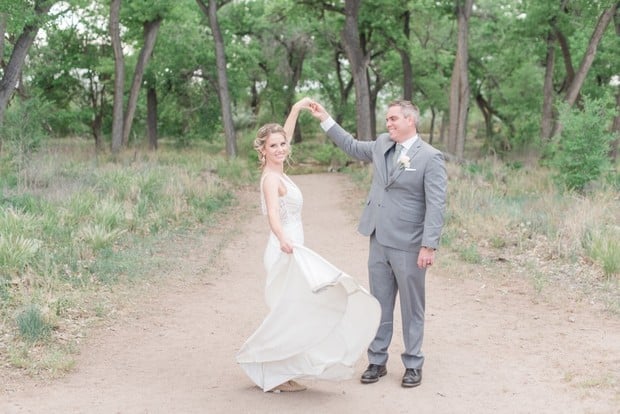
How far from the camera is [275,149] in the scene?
241 inches

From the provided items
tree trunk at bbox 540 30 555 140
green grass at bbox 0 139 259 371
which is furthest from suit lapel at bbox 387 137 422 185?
tree trunk at bbox 540 30 555 140

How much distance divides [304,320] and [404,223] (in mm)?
1113

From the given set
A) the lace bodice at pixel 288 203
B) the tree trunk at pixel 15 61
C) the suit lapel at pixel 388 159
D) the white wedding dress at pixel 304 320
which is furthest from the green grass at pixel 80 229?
the suit lapel at pixel 388 159

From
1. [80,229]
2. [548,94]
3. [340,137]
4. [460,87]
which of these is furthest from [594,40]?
[340,137]

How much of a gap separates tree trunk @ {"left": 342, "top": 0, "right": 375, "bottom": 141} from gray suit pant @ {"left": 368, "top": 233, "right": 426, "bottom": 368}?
1935 centimetres

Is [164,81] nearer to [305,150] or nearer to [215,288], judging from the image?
[305,150]

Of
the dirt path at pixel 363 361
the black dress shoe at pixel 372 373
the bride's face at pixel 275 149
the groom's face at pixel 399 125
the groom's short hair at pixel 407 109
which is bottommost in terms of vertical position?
the dirt path at pixel 363 361

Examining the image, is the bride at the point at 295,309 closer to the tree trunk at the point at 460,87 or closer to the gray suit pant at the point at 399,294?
the gray suit pant at the point at 399,294

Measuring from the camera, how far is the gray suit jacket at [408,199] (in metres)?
6.08

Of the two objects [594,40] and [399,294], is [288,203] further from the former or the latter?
[594,40]

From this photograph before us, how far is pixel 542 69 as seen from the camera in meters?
38.2

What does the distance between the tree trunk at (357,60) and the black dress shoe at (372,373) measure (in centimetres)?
1941

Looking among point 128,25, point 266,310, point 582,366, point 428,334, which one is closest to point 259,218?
→ point 266,310

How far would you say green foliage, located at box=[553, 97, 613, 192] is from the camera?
52.7ft
